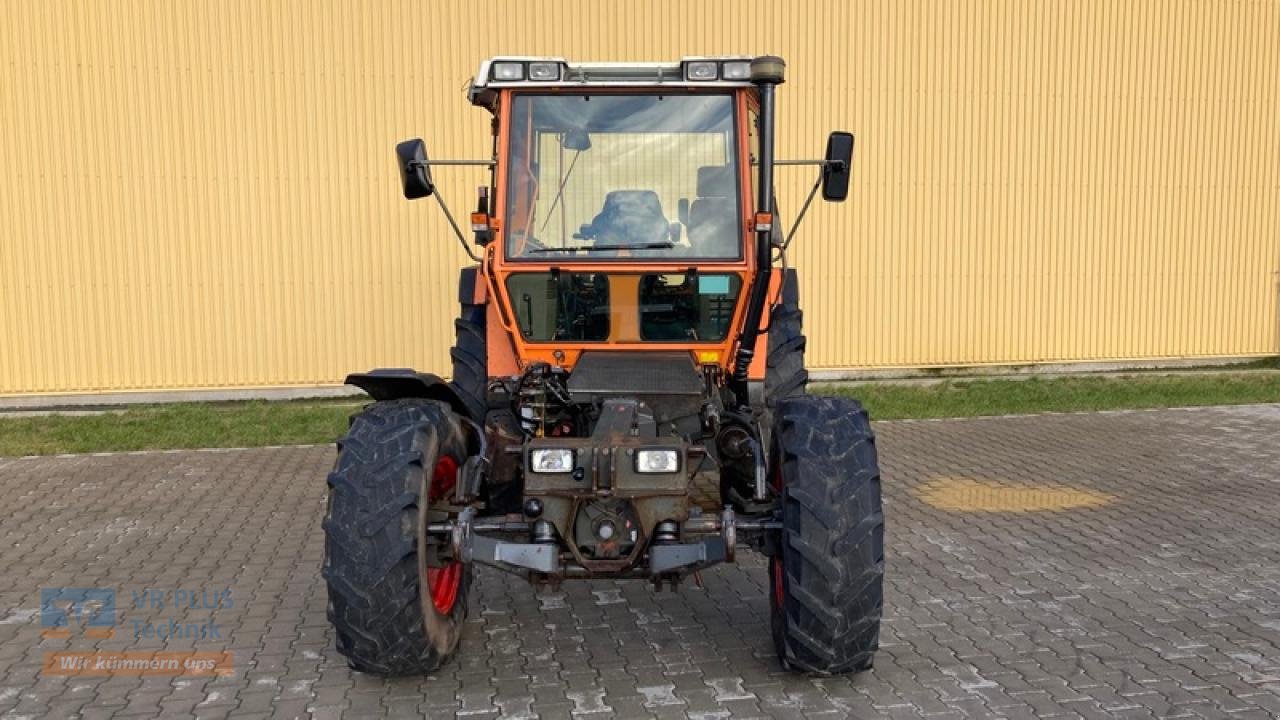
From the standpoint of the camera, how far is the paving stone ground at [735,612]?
14.6ft

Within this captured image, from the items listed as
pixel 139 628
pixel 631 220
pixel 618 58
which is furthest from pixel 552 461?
pixel 618 58

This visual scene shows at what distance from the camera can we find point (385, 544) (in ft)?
13.6

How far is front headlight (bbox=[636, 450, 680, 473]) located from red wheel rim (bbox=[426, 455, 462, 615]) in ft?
3.14

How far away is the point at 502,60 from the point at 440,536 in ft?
7.57

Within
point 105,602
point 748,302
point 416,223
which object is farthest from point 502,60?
point 416,223

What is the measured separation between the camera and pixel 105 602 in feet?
18.9

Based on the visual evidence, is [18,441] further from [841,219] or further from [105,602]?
[841,219]

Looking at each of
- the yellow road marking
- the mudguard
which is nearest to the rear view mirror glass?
the mudguard

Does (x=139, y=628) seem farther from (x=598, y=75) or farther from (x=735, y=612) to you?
(x=598, y=75)

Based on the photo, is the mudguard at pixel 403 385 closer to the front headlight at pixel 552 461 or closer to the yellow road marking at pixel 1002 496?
the front headlight at pixel 552 461

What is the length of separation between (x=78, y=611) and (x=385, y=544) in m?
2.53

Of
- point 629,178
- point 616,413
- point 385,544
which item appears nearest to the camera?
point 385,544

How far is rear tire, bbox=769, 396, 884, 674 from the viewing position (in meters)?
4.19

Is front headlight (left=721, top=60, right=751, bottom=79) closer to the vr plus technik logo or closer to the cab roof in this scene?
Result: the cab roof
